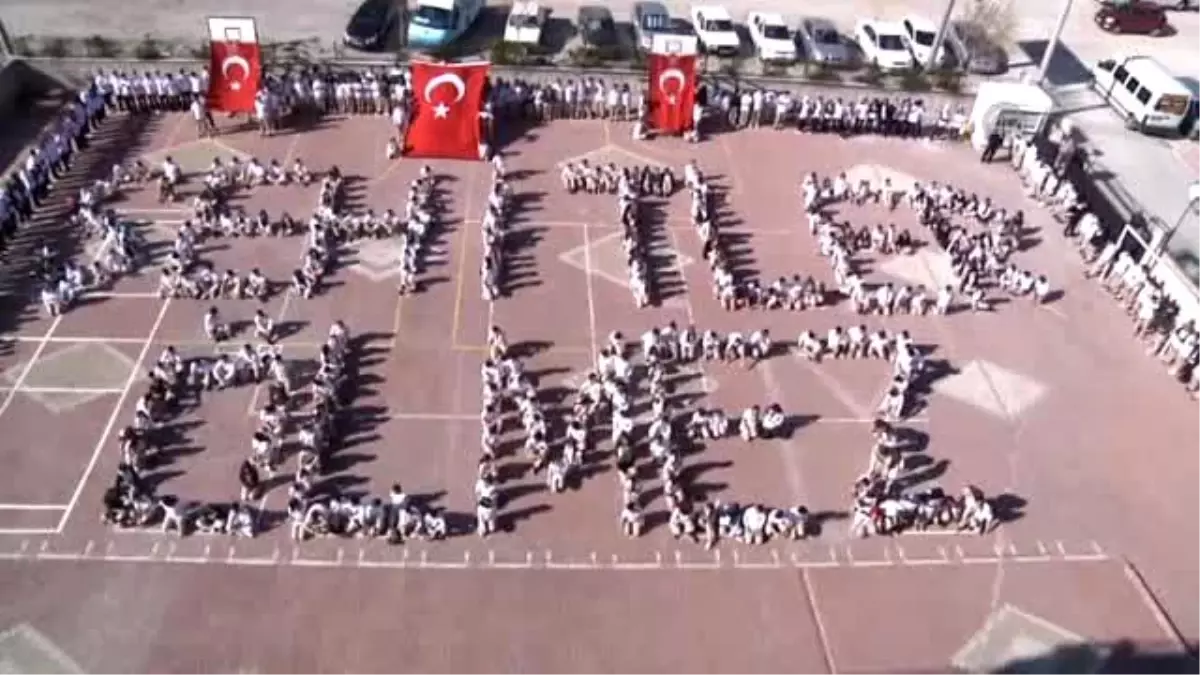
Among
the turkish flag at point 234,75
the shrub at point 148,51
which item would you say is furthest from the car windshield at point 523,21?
the shrub at point 148,51

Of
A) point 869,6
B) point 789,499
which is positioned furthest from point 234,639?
point 869,6

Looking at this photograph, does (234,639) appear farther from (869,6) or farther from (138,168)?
(869,6)

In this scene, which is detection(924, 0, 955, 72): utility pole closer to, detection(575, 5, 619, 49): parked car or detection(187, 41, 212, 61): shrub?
detection(575, 5, 619, 49): parked car

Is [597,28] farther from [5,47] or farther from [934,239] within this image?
[5,47]

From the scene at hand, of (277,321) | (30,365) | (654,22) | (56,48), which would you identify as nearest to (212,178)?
(277,321)

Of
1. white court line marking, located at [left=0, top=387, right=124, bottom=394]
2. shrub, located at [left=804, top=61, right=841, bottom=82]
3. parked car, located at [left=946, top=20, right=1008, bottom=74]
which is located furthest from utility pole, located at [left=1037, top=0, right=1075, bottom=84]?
white court line marking, located at [left=0, top=387, right=124, bottom=394]

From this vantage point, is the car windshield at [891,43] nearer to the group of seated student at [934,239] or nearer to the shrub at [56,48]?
the group of seated student at [934,239]
